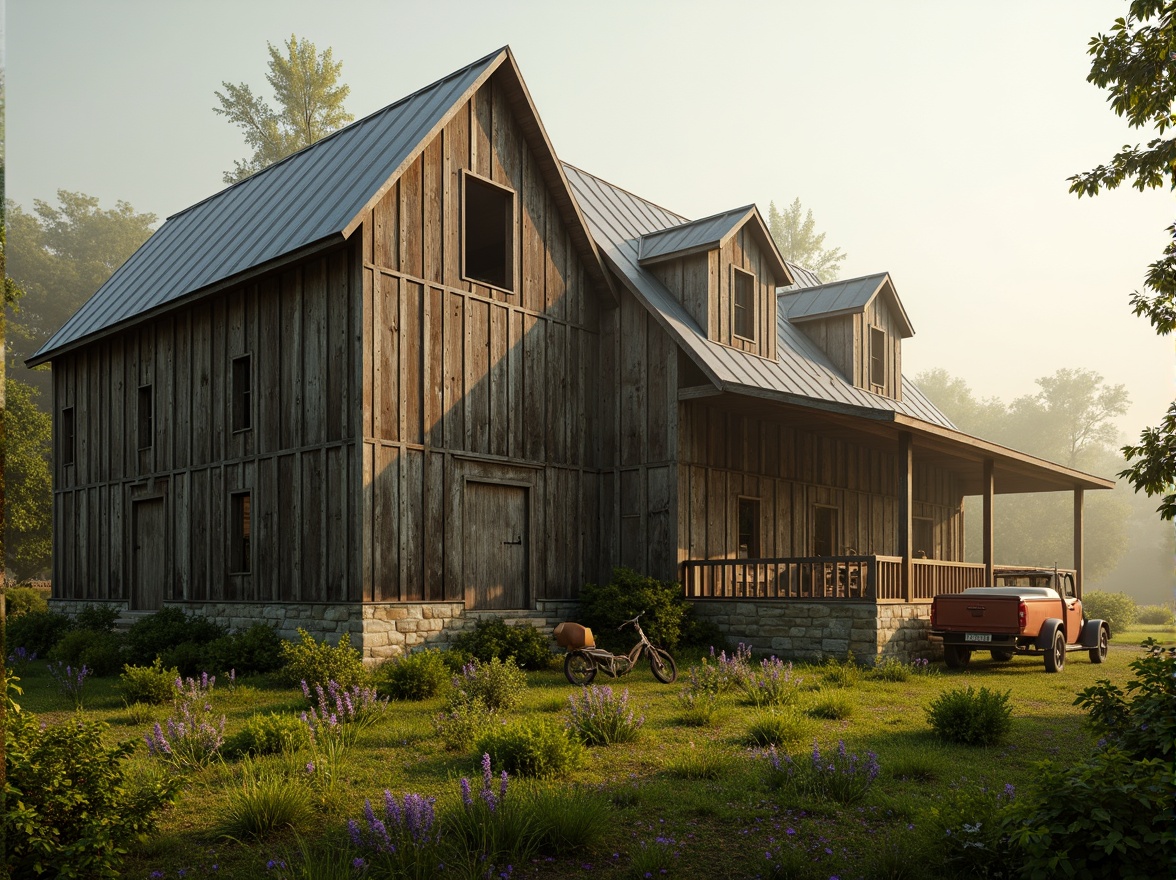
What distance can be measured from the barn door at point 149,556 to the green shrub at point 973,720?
15.9m

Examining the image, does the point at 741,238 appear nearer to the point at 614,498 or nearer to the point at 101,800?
the point at 614,498

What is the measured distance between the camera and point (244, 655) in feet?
52.2

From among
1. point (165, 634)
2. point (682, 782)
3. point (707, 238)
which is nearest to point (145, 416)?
point (165, 634)

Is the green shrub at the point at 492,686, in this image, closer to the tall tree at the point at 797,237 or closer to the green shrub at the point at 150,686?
the green shrub at the point at 150,686

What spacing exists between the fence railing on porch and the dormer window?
5.26 meters

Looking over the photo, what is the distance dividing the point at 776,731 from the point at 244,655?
9.26 m

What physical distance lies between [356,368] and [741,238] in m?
9.85

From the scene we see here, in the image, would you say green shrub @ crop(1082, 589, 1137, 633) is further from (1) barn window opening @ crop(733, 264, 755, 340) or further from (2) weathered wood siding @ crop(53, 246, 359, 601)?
(2) weathered wood siding @ crop(53, 246, 359, 601)

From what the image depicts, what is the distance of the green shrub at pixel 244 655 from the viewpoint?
624 inches

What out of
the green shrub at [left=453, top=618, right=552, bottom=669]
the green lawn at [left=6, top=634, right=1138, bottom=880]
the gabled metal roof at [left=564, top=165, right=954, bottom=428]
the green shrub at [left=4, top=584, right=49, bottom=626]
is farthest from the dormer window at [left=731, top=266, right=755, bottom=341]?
the green shrub at [left=4, top=584, right=49, bottom=626]

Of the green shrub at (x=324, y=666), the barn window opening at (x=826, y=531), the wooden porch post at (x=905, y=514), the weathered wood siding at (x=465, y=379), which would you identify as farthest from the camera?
the barn window opening at (x=826, y=531)

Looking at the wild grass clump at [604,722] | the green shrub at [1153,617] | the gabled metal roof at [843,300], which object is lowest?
the green shrub at [1153,617]

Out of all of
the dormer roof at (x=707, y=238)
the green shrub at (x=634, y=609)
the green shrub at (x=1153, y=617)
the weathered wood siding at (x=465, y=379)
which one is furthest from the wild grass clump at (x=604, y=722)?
the green shrub at (x=1153, y=617)

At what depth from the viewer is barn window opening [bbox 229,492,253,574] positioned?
18906 millimetres
